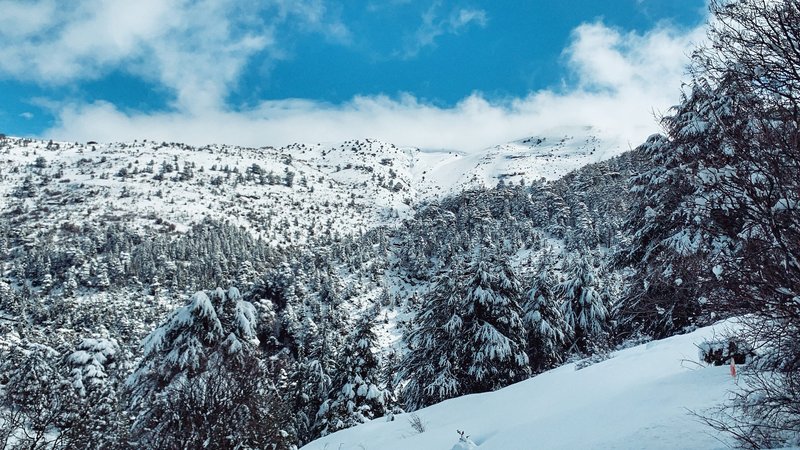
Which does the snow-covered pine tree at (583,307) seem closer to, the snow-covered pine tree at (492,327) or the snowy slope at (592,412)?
the snow-covered pine tree at (492,327)

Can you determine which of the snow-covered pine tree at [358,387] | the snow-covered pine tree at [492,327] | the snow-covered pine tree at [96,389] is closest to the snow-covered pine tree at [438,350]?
the snow-covered pine tree at [492,327]

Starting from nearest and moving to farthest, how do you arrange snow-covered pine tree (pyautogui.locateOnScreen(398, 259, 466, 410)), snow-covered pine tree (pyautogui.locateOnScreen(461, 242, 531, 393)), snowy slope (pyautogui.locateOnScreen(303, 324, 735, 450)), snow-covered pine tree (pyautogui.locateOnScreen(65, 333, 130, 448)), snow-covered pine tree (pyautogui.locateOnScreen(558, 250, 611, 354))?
snowy slope (pyautogui.locateOnScreen(303, 324, 735, 450)) → snow-covered pine tree (pyautogui.locateOnScreen(461, 242, 531, 393)) → snow-covered pine tree (pyautogui.locateOnScreen(398, 259, 466, 410)) → snow-covered pine tree (pyautogui.locateOnScreen(65, 333, 130, 448)) → snow-covered pine tree (pyautogui.locateOnScreen(558, 250, 611, 354))

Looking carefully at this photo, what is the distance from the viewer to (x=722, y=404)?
542 centimetres

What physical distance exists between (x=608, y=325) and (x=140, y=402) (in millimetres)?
24944

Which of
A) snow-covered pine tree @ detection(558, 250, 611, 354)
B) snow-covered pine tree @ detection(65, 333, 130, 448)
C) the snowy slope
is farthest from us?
snow-covered pine tree @ detection(558, 250, 611, 354)

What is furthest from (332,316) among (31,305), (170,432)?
(31,305)

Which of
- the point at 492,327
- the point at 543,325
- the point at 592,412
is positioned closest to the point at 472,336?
the point at 492,327

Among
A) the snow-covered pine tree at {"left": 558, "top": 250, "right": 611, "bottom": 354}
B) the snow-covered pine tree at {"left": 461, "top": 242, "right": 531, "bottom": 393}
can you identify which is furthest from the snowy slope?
the snow-covered pine tree at {"left": 558, "top": 250, "right": 611, "bottom": 354}

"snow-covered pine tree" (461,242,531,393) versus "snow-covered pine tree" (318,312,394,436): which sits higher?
"snow-covered pine tree" (461,242,531,393)

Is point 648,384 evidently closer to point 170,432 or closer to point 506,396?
point 506,396

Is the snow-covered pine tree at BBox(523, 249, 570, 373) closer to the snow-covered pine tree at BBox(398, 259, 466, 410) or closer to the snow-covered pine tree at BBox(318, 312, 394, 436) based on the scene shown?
the snow-covered pine tree at BBox(398, 259, 466, 410)

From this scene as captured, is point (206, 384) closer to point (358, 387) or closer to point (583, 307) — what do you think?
point (358, 387)

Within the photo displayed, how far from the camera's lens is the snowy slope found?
5.33 m

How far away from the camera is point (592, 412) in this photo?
691 cm
